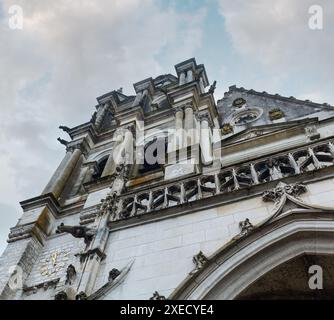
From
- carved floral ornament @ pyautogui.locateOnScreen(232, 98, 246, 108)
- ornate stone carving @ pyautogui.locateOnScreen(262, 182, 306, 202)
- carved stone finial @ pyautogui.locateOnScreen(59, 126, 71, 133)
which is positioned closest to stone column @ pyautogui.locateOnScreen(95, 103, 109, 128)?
carved stone finial @ pyautogui.locateOnScreen(59, 126, 71, 133)

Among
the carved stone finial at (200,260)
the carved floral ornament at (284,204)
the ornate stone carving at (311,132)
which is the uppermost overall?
the ornate stone carving at (311,132)

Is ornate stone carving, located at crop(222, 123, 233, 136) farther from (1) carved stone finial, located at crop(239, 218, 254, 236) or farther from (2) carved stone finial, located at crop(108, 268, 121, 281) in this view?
(2) carved stone finial, located at crop(108, 268, 121, 281)

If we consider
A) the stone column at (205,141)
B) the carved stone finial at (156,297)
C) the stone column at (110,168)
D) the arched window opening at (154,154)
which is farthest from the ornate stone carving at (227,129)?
the carved stone finial at (156,297)

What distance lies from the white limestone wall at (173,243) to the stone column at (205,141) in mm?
4424

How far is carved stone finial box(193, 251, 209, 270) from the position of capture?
18.6 ft

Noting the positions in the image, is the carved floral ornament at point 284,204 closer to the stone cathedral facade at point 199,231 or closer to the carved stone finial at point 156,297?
the stone cathedral facade at point 199,231

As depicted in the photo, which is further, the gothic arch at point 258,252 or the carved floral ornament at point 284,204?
the carved floral ornament at point 284,204

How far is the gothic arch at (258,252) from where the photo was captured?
539 centimetres

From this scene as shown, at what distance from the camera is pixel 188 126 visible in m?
13.9

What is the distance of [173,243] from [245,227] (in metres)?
1.28

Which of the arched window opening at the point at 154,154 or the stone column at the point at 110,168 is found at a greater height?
the arched window opening at the point at 154,154
